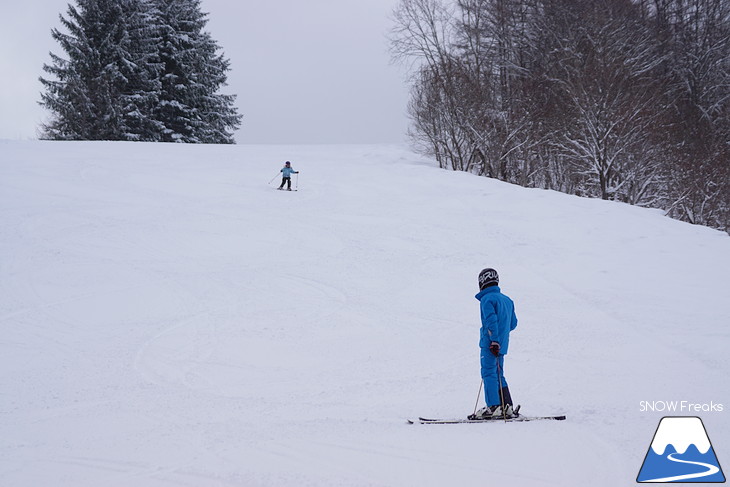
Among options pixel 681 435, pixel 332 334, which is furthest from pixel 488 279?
pixel 332 334

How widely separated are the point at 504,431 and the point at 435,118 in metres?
24.8

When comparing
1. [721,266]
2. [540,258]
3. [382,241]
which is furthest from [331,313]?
[721,266]

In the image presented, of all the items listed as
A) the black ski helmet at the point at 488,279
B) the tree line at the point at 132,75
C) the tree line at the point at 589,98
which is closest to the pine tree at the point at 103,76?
the tree line at the point at 132,75

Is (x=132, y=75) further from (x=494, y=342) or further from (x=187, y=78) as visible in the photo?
(x=494, y=342)

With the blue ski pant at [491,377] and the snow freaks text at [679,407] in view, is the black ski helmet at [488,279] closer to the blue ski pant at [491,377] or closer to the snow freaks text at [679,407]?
the blue ski pant at [491,377]

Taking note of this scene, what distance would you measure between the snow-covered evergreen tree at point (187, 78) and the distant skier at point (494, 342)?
120 ft

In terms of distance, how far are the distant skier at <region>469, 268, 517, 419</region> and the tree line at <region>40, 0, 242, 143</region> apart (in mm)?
35153

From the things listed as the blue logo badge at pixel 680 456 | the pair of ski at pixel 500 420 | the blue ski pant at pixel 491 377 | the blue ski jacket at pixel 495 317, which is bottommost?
the pair of ski at pixel 500 420

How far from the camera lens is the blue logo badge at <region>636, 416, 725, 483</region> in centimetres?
455

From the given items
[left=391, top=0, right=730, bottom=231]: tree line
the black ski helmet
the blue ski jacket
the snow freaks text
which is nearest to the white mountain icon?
the snow freaks text

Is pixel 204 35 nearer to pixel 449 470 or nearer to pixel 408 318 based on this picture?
pixel 408 318

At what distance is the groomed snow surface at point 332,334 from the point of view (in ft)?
16.6

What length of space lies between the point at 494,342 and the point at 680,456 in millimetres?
1801

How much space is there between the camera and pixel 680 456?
4879 millimetres
